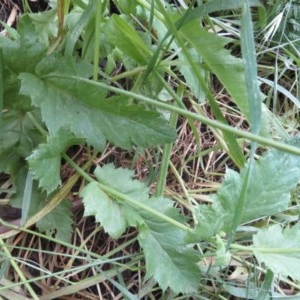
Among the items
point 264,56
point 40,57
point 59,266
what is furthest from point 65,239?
point 264,56

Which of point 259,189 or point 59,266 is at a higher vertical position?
point 259,189

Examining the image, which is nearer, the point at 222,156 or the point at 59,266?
the point at 59,266

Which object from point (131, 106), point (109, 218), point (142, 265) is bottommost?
point (142, 265)

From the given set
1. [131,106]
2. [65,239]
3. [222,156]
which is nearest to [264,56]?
[222,156]

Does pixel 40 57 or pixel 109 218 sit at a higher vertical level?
pixel 40 57

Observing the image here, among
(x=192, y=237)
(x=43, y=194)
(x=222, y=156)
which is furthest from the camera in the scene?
(x=222, y=156)

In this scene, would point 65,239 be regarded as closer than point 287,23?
Yes

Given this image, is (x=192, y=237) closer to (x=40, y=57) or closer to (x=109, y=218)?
(x=109, y=218)

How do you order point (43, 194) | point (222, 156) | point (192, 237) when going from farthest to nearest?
point (222, 156) < point (43, 194) < point (192, 237)

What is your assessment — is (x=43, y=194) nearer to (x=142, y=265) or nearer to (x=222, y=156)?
(x=142, y=265)
